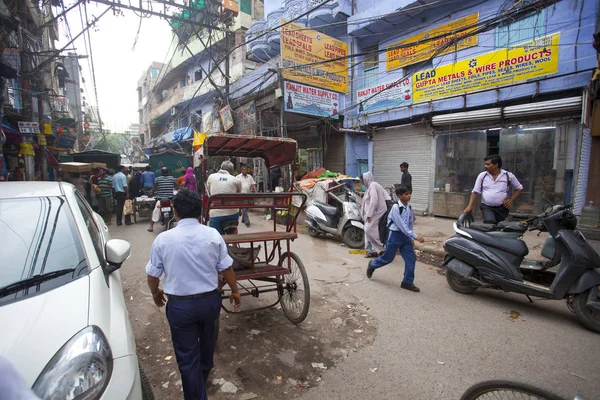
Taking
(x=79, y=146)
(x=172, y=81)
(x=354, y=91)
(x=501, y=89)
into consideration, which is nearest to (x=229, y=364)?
(x=501, y=89)

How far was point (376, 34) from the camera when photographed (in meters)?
12.2

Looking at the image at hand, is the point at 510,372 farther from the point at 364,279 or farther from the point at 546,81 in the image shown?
the point at 546,81

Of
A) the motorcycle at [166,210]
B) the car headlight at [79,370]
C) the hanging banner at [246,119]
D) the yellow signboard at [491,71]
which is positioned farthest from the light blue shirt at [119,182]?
the yellow signboard at [491,71]

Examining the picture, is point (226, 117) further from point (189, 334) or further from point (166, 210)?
point (189, 334)

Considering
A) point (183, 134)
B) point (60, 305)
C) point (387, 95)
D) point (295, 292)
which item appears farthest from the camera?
point (183, 134)

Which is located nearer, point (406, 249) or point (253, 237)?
point (253, 237)

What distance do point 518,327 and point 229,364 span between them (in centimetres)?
312

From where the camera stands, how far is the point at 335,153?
14.0m

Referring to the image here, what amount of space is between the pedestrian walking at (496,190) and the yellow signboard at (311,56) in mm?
6828

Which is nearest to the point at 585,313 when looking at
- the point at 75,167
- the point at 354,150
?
the point at 354,150

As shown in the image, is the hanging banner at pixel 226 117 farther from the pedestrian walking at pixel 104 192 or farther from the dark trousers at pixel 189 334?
the dark trousers at pixel 189 334

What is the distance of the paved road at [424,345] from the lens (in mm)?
2527

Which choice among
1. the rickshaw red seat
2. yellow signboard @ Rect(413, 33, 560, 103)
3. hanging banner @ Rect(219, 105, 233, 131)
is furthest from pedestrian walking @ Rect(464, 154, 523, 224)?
hanging banner @ Rect(219, 105, 233, 131)

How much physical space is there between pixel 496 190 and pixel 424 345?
9.90 ft
